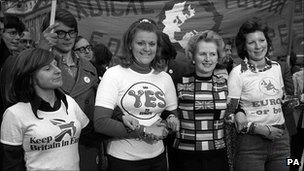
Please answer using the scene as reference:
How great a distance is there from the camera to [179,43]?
16.9 feet

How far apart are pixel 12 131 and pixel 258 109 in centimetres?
178

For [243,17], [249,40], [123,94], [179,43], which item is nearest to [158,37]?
[123,94]

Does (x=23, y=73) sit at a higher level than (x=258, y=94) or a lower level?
higher

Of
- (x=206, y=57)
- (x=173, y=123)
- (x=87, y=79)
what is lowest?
(x=173, y=123)

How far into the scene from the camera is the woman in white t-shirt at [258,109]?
3066 mm

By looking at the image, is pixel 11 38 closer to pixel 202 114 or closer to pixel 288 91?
pixel 202 114

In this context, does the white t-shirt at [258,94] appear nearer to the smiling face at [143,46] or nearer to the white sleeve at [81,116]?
the smiling face at [143,46]

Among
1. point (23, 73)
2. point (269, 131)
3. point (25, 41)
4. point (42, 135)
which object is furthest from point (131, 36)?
point (25, 41)

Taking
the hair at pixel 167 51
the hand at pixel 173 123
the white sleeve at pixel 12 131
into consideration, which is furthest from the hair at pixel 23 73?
the hair at pixel 167 51

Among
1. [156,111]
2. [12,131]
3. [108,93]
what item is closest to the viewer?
[12,131]

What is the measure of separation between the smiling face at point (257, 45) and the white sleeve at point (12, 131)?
5.94 ft

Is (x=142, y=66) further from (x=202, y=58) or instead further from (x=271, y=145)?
(x=271, y=145)

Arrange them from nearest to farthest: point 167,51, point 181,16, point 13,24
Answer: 1. point 167,51
2. point 13,24
3. point 181,16

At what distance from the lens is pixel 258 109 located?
3.09 meters
